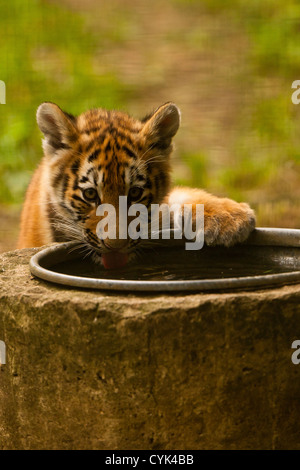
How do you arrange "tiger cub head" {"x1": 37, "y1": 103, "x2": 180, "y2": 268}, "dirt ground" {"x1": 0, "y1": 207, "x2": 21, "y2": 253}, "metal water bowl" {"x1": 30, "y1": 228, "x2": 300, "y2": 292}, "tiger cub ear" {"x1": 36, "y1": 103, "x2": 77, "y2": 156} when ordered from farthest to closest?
1. "dirt ground" {"x1": 0, "y1": 207, "x2": 21, "y2": 253}
2. "tiger cub ear" {"x1": 36, "y1": 103, "x2": 77, "y2": 156}
3. "tiger cub head" {"x1": 37, "y1": 103, "x2": 180, "y2": 268}
4. "metal water bowl" {"x1": 30, "y1": 228, "x2": 300, "y2": 292}

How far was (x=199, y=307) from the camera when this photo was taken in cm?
194

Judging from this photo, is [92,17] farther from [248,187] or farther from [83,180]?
[83,180]

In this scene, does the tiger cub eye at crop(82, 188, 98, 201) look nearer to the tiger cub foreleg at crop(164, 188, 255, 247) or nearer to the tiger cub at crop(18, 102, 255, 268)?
the tiger cub at crop(18, 102, 255, 268)

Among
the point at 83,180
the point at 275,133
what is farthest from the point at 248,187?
the point at 83,180

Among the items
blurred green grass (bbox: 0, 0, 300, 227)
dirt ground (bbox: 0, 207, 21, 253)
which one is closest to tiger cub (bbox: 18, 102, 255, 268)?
dirt ground (bbox: 0, 207, 21, 253)

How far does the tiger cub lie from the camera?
2.96 m

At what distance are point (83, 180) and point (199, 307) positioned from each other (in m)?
1.43

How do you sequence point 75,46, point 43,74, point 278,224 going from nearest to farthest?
point 278,224 < point 43,74 < point 75,46

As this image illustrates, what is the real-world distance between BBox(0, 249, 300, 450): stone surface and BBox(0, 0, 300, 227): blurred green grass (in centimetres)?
315

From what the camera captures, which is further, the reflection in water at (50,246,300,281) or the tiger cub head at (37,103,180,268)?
the tiger cub head at (37,103,180,268)

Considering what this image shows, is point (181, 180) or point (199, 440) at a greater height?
point (181, 180)

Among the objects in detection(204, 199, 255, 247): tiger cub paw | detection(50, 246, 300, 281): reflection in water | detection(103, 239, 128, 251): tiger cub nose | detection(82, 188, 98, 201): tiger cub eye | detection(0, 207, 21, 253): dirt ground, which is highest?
detection(82, 188, 98, 201): tiger cub eye

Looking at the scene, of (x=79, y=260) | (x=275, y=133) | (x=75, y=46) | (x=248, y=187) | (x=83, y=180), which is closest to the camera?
(x=79, y=260)

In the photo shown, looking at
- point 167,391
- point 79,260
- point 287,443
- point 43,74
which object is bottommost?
point 287,443
